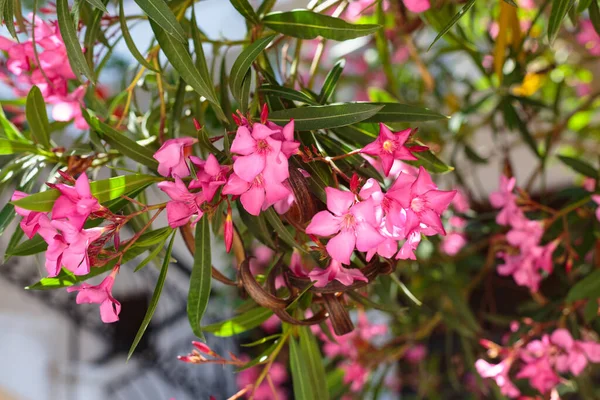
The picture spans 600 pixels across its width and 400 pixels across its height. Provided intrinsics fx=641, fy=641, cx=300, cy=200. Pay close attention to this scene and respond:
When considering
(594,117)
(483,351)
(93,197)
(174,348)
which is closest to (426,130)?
(483,351)

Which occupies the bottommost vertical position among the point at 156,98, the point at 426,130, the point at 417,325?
the point at 417,325

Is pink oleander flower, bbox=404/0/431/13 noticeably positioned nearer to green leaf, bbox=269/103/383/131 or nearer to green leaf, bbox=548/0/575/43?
green leaf, bbox=548/0/575/43

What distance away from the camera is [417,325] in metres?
1.82

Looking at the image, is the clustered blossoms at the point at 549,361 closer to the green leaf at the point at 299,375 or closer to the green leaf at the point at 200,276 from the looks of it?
the green leaf at the point at 299,375

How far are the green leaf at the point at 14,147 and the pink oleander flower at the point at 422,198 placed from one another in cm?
51

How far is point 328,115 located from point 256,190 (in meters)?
0.13

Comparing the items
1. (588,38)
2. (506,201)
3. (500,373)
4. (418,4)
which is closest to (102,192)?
(418,4)

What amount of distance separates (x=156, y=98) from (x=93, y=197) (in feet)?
1.98

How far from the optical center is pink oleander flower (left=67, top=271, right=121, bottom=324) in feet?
2.20

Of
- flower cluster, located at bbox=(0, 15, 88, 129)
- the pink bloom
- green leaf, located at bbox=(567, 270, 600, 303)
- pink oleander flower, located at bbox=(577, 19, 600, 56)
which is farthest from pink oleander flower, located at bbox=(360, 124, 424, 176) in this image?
pink oleander flower, located at bbox=(577, 19, 600, 56)

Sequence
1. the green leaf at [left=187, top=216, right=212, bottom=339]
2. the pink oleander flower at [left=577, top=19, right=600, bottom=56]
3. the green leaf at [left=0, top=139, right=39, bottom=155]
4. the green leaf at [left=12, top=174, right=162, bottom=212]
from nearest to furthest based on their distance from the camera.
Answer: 1. the green leaf at [left=12, top=174, right=162, bottom=212]
2. the green leaf at [left=187, top=216, right=212, bottom=339]
3. the green leaf at [left=0, top=139, right=39, bottom=155]
4. the pink oleander flower at [left=577, top=19, right=600, bottom=56]

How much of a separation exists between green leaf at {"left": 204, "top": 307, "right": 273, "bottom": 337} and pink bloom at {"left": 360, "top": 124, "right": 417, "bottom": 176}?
1.21 ft

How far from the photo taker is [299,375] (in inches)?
34.3

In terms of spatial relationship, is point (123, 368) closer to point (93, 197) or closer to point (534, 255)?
point (534, 255)
